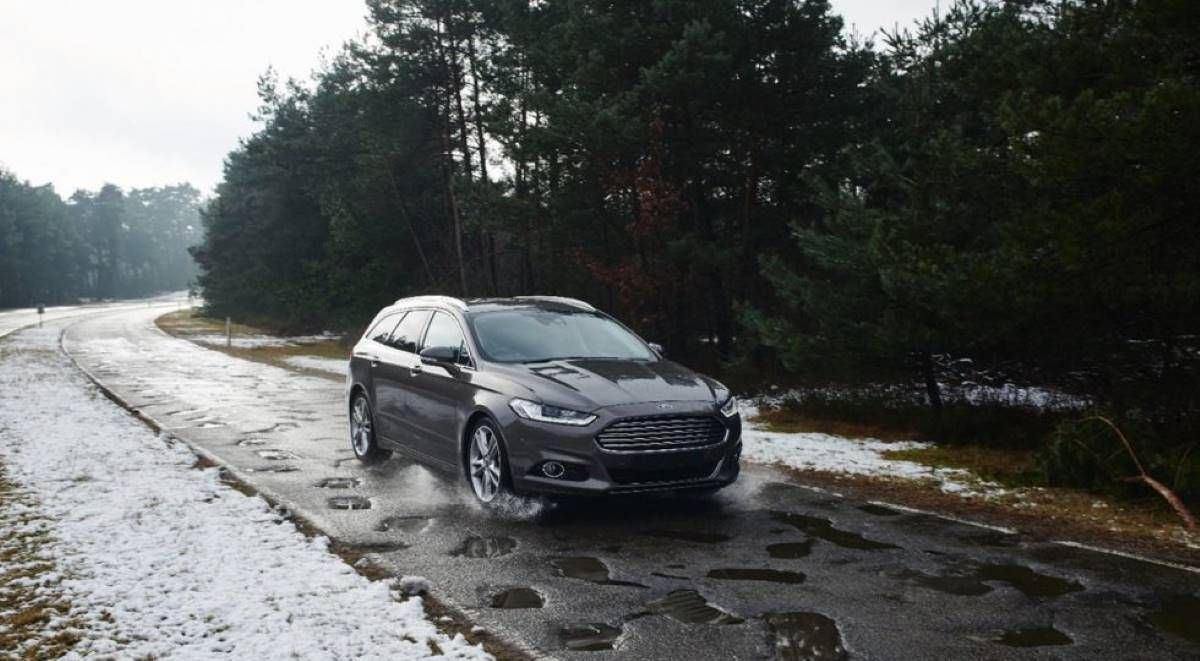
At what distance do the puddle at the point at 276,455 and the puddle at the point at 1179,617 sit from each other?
8548 millimetres

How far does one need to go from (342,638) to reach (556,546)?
2.21 m

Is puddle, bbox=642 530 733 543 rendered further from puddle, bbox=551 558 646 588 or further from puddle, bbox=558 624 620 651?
puddle, bbox=558 624 620 651

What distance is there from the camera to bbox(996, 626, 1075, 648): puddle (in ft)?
15.7

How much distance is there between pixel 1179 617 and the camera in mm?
5168

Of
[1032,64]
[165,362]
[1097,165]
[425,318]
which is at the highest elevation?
[1032,64]

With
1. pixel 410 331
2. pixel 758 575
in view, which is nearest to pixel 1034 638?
pixel 758 575

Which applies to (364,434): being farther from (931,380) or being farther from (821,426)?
(931,380)

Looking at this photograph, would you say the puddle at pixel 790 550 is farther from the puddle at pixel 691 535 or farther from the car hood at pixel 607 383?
the car hood at pixel 607 383

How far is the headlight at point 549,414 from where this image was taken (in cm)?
730

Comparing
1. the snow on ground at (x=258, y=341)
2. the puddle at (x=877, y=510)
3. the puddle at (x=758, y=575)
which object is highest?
the puddle at (x=758, y=575)

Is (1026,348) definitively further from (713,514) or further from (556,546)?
(556,546)

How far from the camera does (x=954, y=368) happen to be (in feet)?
46.4

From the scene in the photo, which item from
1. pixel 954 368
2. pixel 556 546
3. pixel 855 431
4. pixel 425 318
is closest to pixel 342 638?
pixel 556 546

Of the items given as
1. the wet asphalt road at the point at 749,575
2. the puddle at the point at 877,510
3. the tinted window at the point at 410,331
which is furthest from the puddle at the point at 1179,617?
the tinted window at the point at 410,331
